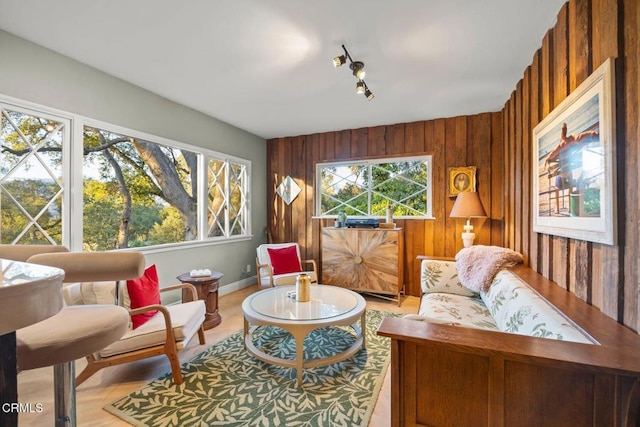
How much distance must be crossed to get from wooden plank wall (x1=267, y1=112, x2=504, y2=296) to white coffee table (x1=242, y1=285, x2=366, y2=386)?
1.82 m

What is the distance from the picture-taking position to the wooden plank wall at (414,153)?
3.44m

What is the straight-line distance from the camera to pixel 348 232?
3.72 m

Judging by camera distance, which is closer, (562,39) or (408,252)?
(562,39)

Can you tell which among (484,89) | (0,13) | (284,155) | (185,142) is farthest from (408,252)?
(0,13)

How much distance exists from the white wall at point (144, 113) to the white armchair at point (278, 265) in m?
0.62

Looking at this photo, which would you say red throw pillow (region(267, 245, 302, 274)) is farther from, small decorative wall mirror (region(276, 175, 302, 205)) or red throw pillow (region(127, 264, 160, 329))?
red throw pillow (region(127, 264, 160, 329))

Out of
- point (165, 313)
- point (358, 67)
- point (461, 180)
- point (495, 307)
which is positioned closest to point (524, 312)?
point (495, 307)

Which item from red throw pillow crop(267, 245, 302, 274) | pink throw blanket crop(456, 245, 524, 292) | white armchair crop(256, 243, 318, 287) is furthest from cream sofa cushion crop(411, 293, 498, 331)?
red throw pillow crop(267, 245, 302, 274)

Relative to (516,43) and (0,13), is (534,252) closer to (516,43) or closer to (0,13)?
(516,43)

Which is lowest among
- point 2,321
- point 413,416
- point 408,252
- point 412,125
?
point 413,416

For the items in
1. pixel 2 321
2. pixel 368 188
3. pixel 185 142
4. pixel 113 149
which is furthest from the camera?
pixel 368 188

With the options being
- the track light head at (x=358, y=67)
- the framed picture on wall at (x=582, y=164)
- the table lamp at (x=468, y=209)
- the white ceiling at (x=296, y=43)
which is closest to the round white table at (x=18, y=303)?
the white ceiling at (x=296, y=43)

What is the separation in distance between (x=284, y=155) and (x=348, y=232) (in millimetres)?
1850

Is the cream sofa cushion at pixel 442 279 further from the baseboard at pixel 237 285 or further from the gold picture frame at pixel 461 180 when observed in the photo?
the baseboard at pixel 237 285
